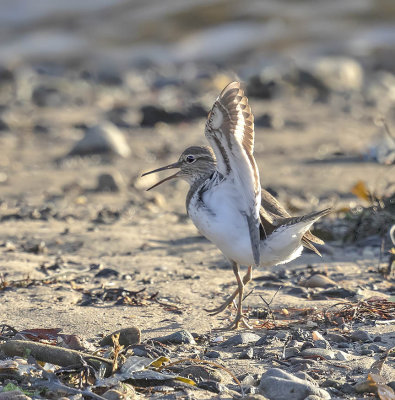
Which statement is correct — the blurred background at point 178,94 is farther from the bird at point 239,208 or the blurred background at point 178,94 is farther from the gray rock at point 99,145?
the bird at point 239,208

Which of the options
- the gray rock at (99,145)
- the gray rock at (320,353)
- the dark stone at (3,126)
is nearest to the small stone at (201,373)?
the gray rock at (320,353)

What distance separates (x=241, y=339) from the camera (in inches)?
166

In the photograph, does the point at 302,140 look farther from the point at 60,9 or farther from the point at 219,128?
the point at 60,9

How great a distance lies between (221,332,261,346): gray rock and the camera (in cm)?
421

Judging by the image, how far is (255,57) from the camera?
20047 mm

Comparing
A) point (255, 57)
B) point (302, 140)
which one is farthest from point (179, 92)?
point (255, 57)

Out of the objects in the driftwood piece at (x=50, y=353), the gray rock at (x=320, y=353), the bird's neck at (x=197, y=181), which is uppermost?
the bird's neck at (x=197, y=181)

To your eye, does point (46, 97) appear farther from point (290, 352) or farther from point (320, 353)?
point (320, 353)

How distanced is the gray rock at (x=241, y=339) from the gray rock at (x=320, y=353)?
34 cm

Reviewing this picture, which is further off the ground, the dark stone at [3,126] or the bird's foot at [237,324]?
the dark stone at [3,126]

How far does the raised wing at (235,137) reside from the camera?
13.4 ft

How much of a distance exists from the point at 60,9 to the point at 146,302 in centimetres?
2060

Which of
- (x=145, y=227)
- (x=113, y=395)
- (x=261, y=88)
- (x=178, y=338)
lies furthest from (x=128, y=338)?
(x=261, y=88)

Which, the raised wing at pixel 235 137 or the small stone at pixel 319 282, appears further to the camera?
the small stone at pixel 319 282
